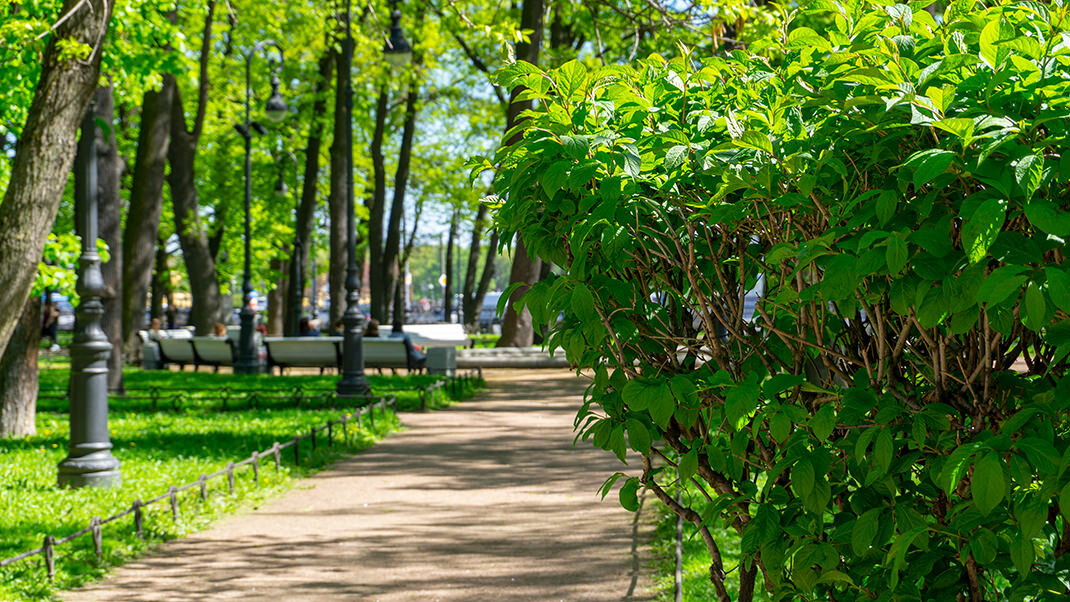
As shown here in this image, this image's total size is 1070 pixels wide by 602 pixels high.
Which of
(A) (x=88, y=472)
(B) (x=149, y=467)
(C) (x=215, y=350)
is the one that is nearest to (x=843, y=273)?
(A) (x=88, y=472)

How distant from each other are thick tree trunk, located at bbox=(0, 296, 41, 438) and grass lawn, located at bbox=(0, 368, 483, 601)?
34cm

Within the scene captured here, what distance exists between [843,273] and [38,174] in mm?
5426

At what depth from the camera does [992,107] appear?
2.36 metres

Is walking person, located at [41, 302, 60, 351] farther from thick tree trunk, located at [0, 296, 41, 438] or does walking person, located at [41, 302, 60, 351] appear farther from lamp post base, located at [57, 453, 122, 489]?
lamp post base, located at [57, 453, 122, 489]

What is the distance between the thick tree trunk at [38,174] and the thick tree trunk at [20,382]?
7.96m

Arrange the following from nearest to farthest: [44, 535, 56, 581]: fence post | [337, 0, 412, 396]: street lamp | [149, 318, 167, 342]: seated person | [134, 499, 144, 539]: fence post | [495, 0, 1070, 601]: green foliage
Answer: [495, 0, 1070, 601]: green foliage < [44, 535, 56, 581]: fence post < [134, 499, 144, 539]: fence post < [337, 0, 412, 396]: street lamp < [149, 318, 167, 342]: seated person

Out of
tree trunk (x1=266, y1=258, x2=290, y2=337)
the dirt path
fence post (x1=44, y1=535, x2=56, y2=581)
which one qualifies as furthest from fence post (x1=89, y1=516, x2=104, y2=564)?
tree trunk (x1=266, y1=258, x2=290, y2=337)

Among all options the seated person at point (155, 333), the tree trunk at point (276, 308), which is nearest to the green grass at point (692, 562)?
the seated person at point (155, 333)

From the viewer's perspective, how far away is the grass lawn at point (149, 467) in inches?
296

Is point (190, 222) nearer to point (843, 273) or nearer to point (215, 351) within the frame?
point (215, 351)

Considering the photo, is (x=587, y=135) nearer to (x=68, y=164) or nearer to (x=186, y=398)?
(x=68, y=164)

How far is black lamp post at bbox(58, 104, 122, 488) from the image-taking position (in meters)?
9.95

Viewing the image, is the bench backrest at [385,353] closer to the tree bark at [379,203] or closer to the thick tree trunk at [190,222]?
the thick tree trunk at [190,222]

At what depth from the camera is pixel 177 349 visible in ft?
87.8
